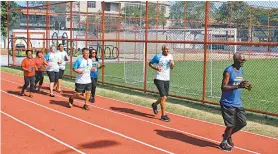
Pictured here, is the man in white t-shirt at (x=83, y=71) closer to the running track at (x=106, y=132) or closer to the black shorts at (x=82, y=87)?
the black shorts at (x=82, y=87)

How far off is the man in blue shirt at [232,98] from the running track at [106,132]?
0.53 metres

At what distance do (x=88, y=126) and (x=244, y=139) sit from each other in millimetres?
3647

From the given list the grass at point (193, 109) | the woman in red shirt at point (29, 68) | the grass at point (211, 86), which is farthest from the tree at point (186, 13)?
the woman in red shirt at point (29, 68)

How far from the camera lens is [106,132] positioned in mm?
8812

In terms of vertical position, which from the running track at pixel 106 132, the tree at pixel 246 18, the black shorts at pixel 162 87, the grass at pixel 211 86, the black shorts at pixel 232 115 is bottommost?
the running track at pixel 106 132

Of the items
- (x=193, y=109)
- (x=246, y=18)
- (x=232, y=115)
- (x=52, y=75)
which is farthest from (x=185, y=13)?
(x=232, y=115)

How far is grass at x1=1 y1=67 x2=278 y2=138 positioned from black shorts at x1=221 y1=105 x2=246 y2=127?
1.81 meters

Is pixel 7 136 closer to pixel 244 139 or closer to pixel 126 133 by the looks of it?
pixel 126 133

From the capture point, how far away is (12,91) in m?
15.2

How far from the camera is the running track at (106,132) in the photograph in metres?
7.58

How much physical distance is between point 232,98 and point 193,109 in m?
4.24

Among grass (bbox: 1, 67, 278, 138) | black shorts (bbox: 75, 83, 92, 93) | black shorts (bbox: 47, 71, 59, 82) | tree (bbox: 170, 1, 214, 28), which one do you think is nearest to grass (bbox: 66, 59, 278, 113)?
grass (bbox: 1, 67, 278, 138)

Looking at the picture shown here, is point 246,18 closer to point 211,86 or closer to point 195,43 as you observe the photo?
point 211,86

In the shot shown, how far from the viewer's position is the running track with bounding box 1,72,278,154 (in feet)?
24.9
